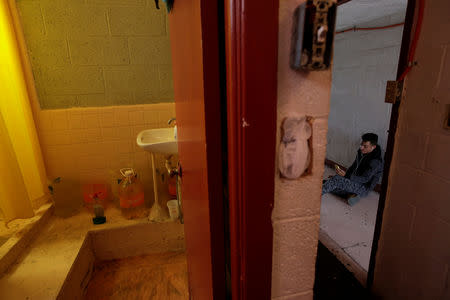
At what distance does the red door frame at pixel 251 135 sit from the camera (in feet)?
1.31

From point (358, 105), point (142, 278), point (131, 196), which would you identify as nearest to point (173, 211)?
point (131, 196)

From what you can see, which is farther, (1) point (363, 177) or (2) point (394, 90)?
(1) point (363, 177)

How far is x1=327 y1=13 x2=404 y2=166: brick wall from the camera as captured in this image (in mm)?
2932

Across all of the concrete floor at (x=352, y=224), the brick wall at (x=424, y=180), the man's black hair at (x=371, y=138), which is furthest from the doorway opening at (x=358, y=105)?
the brick wall at (x=424, y=180)

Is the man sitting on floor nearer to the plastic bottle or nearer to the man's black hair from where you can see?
the man's black hair

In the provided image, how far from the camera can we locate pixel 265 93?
1.39 feet

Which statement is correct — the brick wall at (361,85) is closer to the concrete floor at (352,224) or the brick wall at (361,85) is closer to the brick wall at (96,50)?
the concrete floor at (352,224)

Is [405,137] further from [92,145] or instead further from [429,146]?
[92,145]

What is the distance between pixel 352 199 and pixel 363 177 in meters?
0.34

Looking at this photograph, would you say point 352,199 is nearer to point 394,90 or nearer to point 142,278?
point 394,90

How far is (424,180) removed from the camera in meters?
1.19

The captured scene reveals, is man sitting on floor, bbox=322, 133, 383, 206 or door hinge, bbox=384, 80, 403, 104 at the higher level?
door hinge, bbox=384, 80, 403, 104

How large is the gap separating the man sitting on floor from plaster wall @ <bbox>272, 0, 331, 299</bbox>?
239cm

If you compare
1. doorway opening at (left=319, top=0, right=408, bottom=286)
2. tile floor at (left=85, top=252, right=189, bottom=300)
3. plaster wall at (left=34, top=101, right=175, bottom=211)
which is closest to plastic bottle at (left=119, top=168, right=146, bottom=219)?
plaster wall at (left=34, top=101, right=175, bottom=211)
